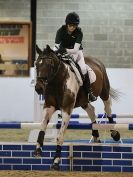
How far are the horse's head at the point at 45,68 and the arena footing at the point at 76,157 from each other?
2.71ft

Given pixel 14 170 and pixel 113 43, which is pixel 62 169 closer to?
pixel 14 170

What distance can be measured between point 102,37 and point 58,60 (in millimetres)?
6123

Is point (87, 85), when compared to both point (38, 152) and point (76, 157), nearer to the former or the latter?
point (76, 157)

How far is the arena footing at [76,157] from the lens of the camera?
5.02 m

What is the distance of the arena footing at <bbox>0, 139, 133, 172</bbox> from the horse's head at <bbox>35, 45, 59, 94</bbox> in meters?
0.83

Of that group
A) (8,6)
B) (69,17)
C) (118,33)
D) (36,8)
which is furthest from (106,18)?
(69,17)

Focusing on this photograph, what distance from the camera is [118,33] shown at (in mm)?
10914

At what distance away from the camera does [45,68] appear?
15.0 ft

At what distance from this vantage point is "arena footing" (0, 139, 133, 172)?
502 cm

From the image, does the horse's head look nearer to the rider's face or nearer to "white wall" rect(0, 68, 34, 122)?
the rider's face

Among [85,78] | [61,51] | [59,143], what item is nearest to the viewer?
[59,143]

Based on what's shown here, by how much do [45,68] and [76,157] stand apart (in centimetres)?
109

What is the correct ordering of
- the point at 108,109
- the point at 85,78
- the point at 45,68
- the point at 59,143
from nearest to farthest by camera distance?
the point at 45,68 → the point at 59,143 → the point at 85,78 → the point at 108,109

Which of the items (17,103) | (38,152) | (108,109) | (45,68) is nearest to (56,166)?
(38,152)
